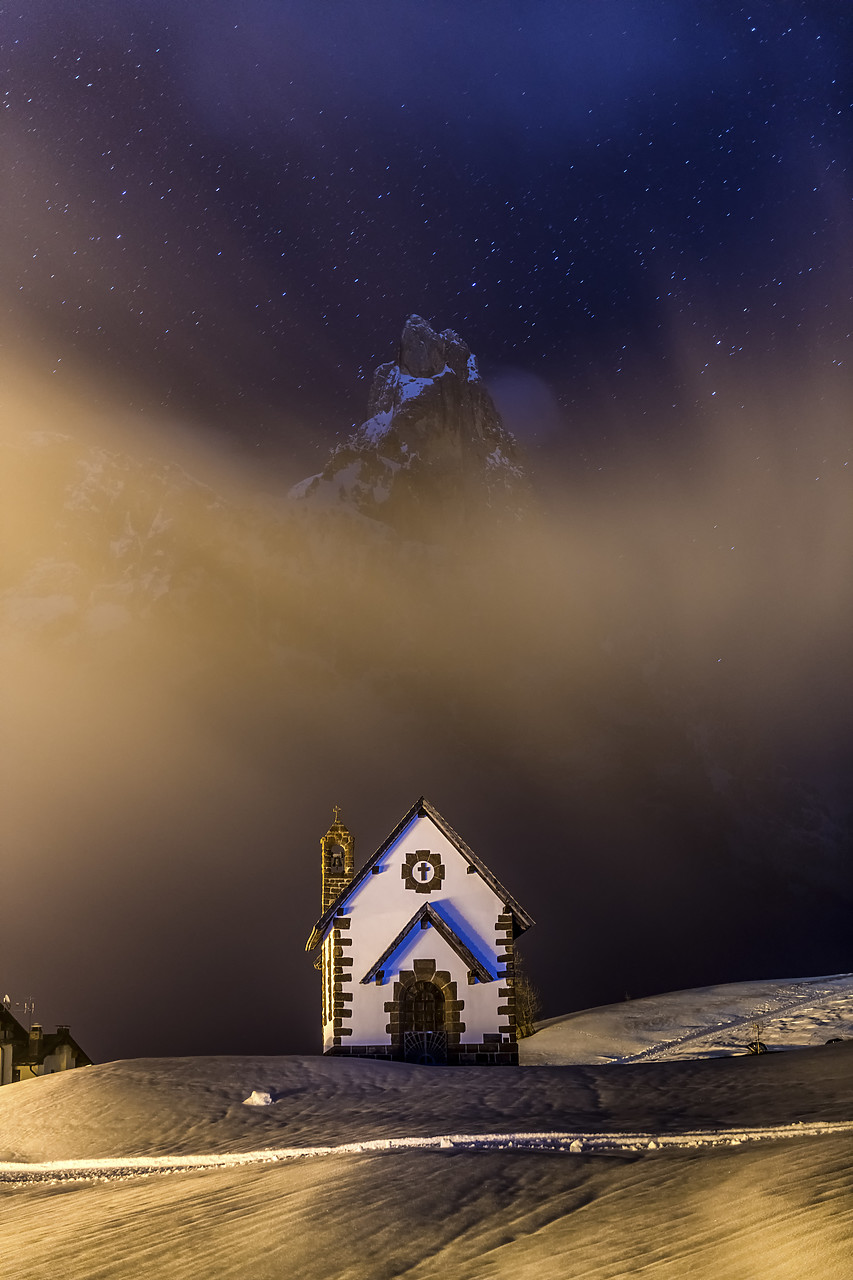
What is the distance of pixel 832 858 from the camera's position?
5148 inches

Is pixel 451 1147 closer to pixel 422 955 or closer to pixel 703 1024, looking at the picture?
pixel 422 955

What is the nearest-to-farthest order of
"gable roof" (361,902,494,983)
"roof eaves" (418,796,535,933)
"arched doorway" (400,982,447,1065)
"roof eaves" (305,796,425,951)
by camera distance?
"arched doorway" (400,982,447,1065)
"gable roof" (361,902,494,983)
"roof eaves" (305,796,425,951)
"roof eaves" (418,796,535,933)

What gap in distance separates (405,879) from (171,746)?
106508 millimetres

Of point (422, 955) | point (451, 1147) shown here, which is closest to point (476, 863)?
point (422, 955)

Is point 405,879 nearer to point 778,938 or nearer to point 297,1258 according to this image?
point 297,1258

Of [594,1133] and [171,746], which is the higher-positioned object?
[171,746]

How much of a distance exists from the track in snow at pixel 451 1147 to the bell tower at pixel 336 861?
17.0 meters

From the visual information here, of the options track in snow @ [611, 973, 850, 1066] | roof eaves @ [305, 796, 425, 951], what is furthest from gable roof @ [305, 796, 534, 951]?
track in snow @ [611, 973, 850, 1066]

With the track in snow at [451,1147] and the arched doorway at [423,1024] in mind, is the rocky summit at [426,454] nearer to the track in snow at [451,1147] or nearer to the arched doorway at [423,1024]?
the arched doorway at [423,1024]

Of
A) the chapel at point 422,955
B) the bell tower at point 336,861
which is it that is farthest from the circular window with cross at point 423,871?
the bell tower at point 336,861

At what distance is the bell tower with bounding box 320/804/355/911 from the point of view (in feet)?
109

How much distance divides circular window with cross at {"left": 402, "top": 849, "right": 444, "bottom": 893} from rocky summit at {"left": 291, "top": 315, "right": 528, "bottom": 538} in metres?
127

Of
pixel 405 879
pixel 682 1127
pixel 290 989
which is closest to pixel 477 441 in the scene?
pixel 290 989

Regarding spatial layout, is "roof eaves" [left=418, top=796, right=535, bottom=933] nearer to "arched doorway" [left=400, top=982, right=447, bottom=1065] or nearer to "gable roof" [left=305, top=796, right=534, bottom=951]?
"gable roof" [left=305, top=796, right=534, bottom=951]
